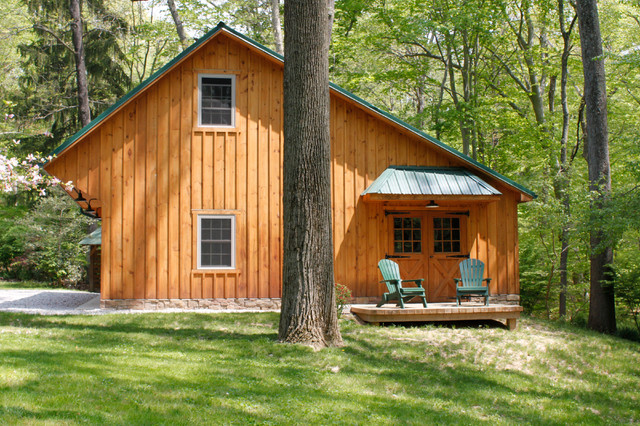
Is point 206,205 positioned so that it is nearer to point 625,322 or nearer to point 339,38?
point 625,322

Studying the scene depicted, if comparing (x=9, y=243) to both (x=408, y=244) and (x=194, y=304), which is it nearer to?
(x=194, y=304)

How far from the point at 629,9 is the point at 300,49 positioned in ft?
54.6

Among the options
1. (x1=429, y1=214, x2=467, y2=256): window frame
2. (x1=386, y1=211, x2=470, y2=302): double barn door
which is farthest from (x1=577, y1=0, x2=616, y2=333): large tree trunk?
(x1=386, y1=211, x2=470, y2=302): double barn door

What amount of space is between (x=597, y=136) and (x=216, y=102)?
289 inches

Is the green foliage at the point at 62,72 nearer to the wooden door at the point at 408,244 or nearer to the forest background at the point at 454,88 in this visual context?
the forest background at the point at 454,88

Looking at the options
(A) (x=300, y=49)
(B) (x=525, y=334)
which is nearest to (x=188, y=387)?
(A) (x=300, y=49)

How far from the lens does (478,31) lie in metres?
15.7

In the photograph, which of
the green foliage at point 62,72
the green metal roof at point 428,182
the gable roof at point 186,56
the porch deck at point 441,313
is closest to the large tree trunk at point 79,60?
the green foliage at point 62,72

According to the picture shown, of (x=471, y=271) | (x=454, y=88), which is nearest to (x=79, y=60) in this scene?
(x=454, y=88)

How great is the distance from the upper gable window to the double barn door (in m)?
3.80

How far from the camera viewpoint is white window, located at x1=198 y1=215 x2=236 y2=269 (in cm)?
1101

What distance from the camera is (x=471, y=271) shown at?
10797mm

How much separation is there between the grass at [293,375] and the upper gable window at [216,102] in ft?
13.3

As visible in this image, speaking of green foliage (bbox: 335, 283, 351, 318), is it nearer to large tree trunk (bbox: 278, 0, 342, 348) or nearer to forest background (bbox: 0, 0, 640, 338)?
large tree trunk (bbox: 278, 0, 342, 348)
